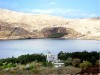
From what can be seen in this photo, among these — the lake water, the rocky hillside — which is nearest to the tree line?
the lake water

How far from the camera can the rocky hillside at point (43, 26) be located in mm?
119125

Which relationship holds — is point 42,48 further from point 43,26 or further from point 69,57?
point 43,26

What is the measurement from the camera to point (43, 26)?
5330 inches

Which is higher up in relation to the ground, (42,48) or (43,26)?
(43,26)

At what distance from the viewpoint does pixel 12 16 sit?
Answer: 143625 mm

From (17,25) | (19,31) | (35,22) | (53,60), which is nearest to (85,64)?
(53,60)

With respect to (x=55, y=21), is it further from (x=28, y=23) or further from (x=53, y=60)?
(x=53, y=60)

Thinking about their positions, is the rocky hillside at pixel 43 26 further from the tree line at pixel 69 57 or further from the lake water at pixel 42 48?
the tree line at pixel 69 57

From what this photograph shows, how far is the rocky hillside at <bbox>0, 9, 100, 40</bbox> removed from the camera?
11912 cm

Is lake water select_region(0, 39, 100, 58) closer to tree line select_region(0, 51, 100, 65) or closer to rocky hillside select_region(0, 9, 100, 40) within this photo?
tree line select_region(0, 51, 100, 65)

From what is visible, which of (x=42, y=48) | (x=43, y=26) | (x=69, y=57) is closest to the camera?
(x=69, y=57)

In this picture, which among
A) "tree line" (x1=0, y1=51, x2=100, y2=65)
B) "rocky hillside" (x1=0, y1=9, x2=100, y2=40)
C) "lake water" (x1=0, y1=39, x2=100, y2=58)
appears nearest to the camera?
"tree line" (x1=0, y1=51, x2=100, y2=65)

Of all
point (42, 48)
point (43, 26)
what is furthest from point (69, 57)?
point (43, 26)

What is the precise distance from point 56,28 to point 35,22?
13.3 m
